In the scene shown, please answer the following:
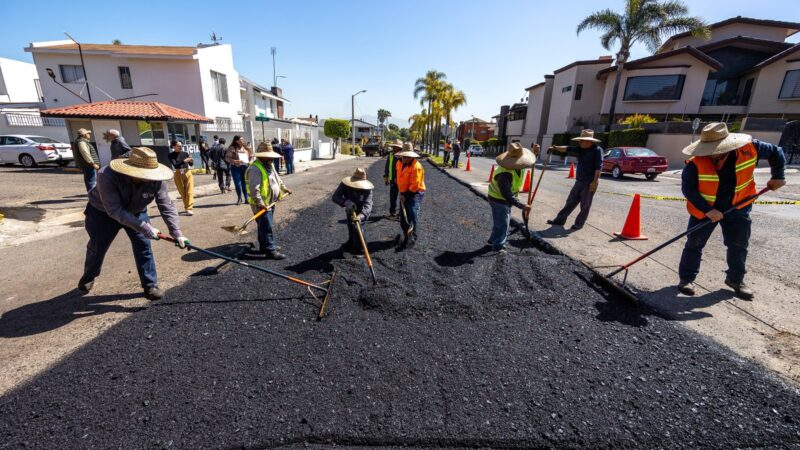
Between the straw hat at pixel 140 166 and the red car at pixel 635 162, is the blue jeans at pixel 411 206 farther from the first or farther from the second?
the red car at pixel 635 162

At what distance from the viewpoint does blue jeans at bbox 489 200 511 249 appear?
5141 mm

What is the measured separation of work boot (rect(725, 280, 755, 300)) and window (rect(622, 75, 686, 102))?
95.7 feet

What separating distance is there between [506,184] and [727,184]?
7.76 ft

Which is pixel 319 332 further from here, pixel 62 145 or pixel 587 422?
pixel 62 145

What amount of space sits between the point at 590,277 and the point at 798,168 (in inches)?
795

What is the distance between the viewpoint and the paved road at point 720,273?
3148mm

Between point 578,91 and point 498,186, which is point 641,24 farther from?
point 498,186

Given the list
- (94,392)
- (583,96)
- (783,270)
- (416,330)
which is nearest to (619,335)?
(416,330)

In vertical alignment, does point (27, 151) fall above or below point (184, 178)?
below

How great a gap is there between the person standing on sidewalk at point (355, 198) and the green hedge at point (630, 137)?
78.9 ft

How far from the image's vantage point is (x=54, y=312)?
3658 mm

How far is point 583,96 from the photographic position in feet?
98.9

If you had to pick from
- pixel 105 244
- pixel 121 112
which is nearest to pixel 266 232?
pixel 105 244

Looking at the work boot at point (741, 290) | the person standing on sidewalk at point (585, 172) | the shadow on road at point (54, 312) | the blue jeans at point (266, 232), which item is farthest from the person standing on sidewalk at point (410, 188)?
the work boot at point (741, 290)
